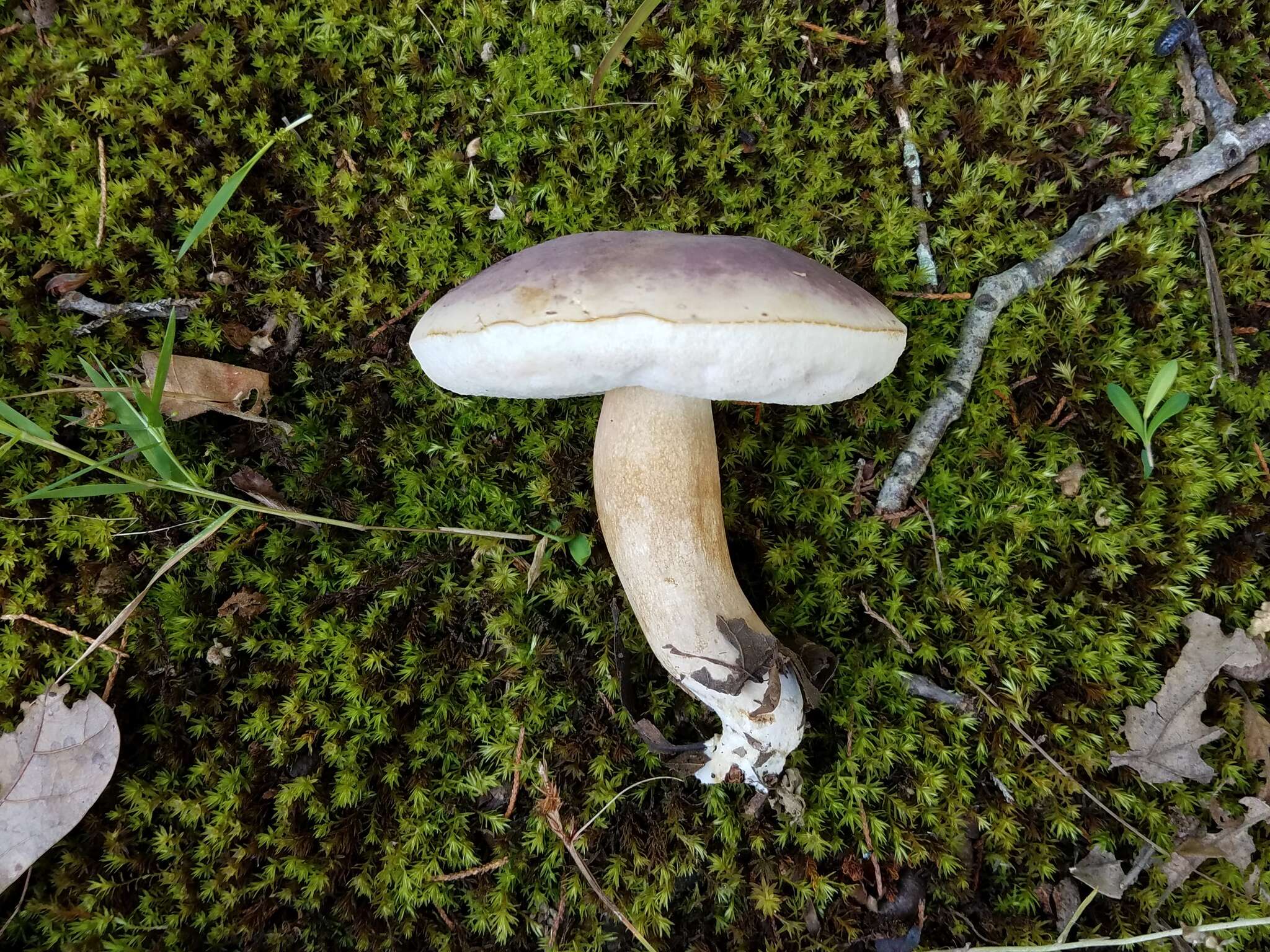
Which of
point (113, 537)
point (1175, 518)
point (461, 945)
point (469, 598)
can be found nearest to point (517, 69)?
point (469, 598)

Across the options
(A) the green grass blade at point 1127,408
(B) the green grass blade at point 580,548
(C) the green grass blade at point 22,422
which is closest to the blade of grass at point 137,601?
(C) the green grass blade at point 22,422

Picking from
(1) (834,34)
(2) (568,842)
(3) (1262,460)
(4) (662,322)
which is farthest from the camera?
(1) (834,34)

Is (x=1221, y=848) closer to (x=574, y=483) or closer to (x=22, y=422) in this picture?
(x=574, y=483)

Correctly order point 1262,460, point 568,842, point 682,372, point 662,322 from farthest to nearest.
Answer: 1. point 1262,460
2. point 568,842
3. point 682,372
4. point 662,322

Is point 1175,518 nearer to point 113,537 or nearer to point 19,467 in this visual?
point 113,537

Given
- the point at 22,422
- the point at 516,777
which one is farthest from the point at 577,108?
the point at 516,777

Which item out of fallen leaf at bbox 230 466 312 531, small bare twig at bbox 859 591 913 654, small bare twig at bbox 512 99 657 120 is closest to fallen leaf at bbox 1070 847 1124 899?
small bare twig at bbox 859 591 913 654
